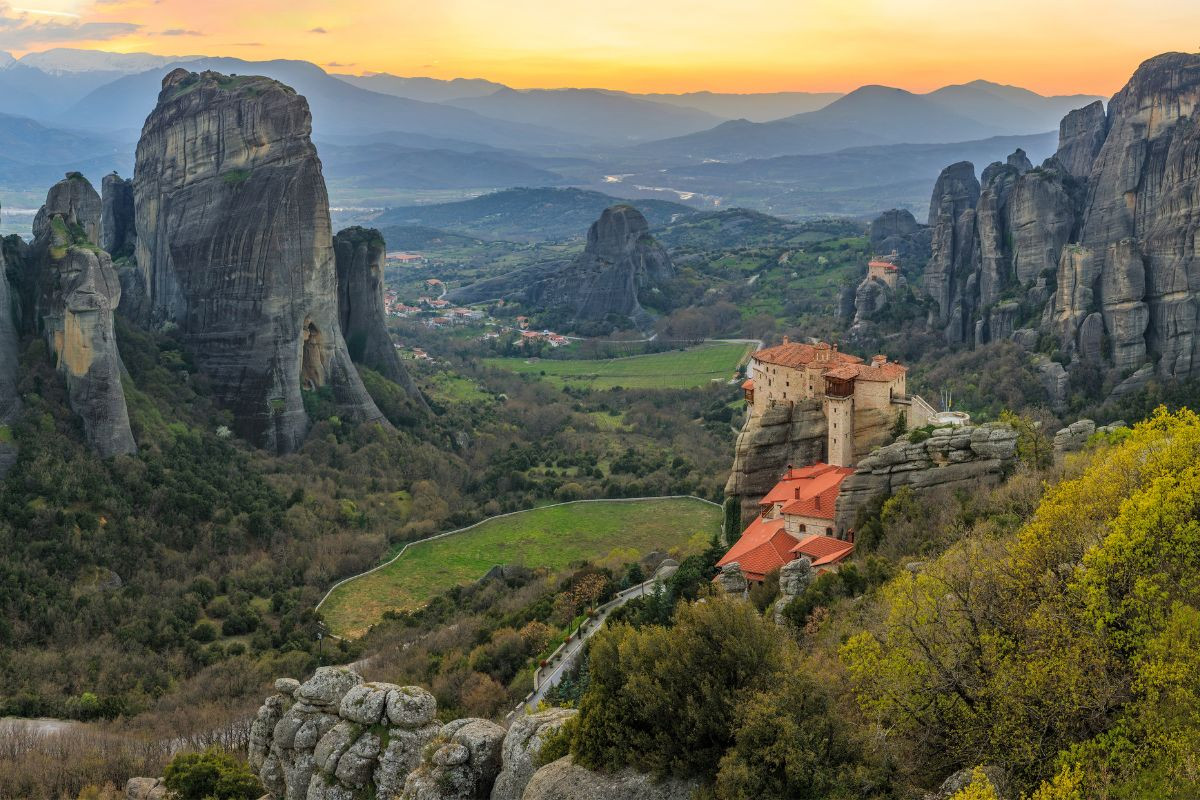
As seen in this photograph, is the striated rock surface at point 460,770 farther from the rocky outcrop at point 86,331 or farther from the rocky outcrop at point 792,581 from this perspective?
the rocky outcrop at point 86,331

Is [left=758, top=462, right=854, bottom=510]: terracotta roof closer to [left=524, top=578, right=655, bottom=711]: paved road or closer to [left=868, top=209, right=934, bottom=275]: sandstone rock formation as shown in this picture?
[left=524, top=578, right=655, bottom=711]: paved road

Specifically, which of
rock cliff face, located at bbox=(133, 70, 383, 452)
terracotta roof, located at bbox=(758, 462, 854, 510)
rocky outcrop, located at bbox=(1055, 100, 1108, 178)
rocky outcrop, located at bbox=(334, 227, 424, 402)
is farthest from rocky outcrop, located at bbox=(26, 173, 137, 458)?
rocky outcrop, located at bbox=(1055, 100, 1108, 178)

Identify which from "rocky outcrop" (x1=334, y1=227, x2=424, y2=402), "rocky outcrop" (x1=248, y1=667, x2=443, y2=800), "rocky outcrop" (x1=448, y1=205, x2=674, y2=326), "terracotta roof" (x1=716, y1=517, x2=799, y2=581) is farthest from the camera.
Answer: "rocky outcrop" (x1=448, y1=205, x2=674, y2=326)

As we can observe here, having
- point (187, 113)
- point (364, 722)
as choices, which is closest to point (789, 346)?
point (364, 722)

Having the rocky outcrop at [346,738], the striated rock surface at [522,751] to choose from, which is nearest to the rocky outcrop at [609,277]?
the rocky outcrop at [346,738]

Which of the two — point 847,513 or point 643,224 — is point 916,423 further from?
point 643,224

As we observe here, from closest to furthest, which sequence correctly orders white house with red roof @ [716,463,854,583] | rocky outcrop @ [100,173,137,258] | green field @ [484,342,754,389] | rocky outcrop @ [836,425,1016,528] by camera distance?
rocky outcrop @ [836,425,1016,528]
white house with red roof @ [716,463,854,583]
rocky outcrop @ [100,173,137,258]
green field @ [484,342,754,389]
